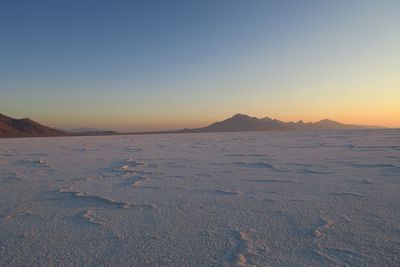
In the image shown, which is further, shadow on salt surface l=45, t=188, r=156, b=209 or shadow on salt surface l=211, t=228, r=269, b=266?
shadow on salt surface l=45, t=188, r=156, b=209

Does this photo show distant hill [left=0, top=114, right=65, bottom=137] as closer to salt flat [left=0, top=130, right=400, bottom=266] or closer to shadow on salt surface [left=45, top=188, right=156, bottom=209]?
shadow on salt surface [left=45, top=188, right=156, bottom=209]

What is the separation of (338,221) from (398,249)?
502mm

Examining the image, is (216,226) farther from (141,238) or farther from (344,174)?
(344,174)

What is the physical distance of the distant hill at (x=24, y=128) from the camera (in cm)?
4951

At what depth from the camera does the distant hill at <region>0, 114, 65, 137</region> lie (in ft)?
162

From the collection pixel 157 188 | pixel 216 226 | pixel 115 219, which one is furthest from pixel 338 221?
pixel 157 188

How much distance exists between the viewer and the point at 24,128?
51.9 meters

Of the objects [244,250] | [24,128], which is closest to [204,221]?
[244,250]

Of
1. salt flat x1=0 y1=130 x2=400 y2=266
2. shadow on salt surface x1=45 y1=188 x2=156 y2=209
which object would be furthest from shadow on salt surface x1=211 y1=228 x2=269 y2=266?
shadow on salt surface x1=45 y1=188 x2=156 y2=209

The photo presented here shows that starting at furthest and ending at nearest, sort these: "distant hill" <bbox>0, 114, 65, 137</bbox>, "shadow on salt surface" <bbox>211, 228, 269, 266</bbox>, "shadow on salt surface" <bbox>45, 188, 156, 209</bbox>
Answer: "distant hill" <bbox>0, 114, 65, 137</bbox>
"shadow on salt surface" <bbox>45, 188, 156, 209</bbox>
"shadow on salt surface" <bbox>211, 228, 269, 266</bbox>

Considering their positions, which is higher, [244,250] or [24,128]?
[24,128]

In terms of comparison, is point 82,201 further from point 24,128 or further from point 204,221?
point 24,128

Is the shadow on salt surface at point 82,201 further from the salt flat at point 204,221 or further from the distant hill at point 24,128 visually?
the distant hill at point 24,128

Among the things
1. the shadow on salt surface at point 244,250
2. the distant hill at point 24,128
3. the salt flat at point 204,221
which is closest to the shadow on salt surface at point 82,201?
the salt flat at point 204,221
